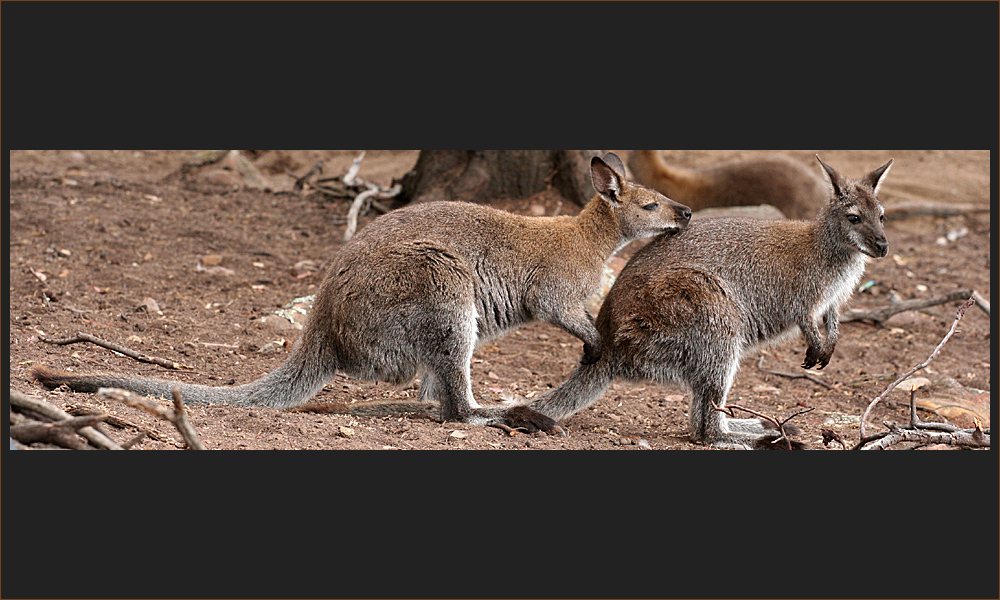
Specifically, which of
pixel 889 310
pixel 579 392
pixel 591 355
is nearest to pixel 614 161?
pixel 591 355

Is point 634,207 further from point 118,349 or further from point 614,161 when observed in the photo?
point 118,349

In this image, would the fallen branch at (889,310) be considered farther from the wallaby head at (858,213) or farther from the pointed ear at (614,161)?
the pointed ear at (614,161)

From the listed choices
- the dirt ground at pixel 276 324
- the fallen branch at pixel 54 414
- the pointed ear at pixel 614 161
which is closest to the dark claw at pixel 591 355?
the dirt ground at pixel 276 324

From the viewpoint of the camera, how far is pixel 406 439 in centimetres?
482

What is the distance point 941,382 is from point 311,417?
4974 mm

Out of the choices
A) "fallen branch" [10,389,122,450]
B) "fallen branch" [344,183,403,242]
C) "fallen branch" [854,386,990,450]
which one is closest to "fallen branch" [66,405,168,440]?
"fallen branch" [10,389,122,450]

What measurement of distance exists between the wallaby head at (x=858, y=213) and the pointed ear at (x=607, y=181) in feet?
4.20

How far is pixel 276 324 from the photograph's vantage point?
7367 mm

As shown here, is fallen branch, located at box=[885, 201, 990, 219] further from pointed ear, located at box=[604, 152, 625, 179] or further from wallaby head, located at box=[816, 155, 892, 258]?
pointed ear, located at box=[604, 152, 625, 179]

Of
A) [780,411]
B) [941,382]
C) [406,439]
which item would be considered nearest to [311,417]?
[406,439]

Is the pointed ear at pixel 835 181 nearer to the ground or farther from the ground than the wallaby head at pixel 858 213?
farther from the ground

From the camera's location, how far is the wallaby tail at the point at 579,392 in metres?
5.80

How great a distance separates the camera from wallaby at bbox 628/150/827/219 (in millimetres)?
10914

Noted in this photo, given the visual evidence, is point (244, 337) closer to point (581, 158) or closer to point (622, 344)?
point (622, 344)
